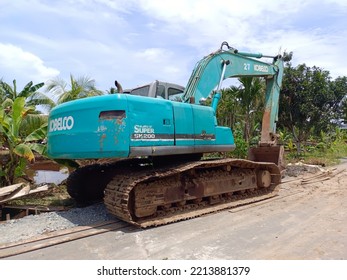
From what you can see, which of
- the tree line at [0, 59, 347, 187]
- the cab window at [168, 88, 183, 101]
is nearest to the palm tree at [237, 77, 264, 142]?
the tree line at [0, 59, 347, 187]

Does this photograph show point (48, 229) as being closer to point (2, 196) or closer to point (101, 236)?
point (101, 236)

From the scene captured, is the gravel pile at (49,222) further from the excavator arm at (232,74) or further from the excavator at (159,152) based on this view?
the excavator arm at (232,74)

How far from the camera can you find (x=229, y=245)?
4223 mm

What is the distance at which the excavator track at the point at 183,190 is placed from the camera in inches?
202

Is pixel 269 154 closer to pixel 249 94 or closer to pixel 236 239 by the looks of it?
pixel 236 239

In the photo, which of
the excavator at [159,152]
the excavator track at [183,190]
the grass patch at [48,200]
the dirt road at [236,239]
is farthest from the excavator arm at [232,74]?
the grass patch at [48,200]

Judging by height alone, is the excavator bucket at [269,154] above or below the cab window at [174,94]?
below

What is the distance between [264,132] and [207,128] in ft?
12.0

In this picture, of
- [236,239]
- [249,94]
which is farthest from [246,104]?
[236,239]

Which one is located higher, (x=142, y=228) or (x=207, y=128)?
(x=207, y=128)

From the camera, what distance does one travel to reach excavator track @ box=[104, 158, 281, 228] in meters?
5.14

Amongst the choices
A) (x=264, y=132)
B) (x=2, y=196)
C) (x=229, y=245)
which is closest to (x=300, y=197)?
(x=264, y=132)

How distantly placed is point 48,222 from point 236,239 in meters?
3.12

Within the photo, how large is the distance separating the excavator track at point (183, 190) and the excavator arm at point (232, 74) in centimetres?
140
